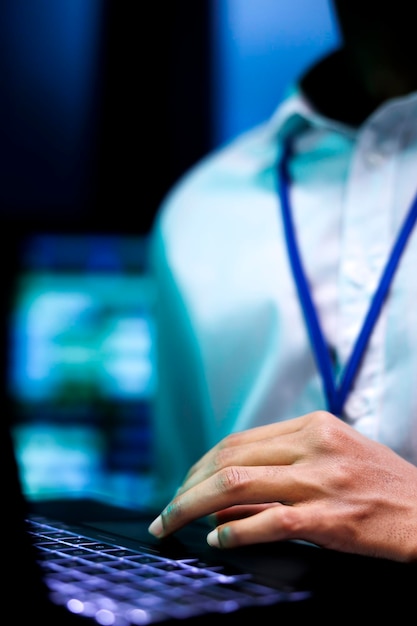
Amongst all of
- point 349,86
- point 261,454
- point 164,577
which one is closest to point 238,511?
point 261,454

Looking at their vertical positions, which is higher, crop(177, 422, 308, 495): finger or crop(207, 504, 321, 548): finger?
crop(177, 422, 308, 495): finger

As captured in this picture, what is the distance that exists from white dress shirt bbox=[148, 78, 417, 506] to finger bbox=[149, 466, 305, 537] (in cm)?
29

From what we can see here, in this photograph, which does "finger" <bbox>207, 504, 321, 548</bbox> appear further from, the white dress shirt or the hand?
the white dress shirt

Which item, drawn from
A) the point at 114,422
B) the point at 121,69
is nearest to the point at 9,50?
the point at 121,69

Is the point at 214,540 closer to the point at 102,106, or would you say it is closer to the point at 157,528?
the point at 157,528

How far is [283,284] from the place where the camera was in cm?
103

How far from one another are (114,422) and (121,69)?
1.19 m

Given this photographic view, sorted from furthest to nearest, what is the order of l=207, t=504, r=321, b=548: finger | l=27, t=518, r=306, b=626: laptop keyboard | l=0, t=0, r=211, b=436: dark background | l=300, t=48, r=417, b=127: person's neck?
l=0, t=0, r=211, b=436: dark background → l=300, t=48, r=417, b=127: person's neck → l=207, t=504, r=321, b=548: finger → l=27, t=518, r=306, b=626: laptop keyboard

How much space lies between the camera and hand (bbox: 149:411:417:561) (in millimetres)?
614

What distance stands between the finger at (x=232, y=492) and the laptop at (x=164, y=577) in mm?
22

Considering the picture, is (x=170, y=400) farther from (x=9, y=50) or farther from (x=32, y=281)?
(x=9, y=50)

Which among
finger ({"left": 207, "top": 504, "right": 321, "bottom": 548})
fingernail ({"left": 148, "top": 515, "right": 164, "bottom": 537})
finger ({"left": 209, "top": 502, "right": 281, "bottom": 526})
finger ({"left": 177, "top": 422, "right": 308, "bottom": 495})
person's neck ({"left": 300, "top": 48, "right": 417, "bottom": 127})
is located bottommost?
finger ({"left": 209, "top": 502, "right": 281, "bottom": 526})

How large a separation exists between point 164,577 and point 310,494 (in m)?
0.18

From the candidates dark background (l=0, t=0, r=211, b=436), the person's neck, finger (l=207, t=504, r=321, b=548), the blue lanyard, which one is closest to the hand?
finger (l=207, t=504, r=321, b=548)
